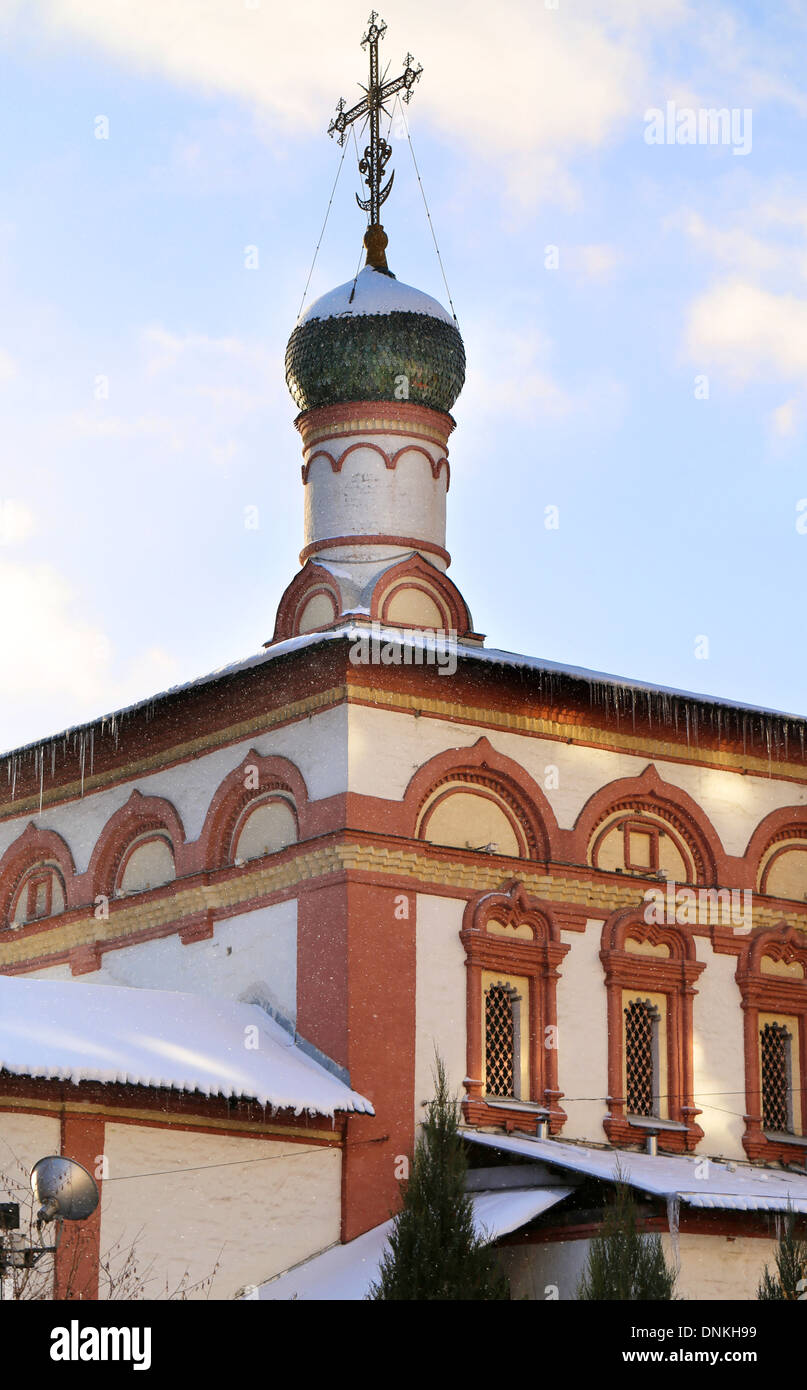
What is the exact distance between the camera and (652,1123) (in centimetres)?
1490

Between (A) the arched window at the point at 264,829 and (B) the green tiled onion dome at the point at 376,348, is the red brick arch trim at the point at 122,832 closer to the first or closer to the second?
(A) the arched window at the point at 264,829

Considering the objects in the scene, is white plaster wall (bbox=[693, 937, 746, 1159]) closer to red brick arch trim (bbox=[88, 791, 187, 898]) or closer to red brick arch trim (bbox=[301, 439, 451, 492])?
red brick arch trim (bbox=[88, 791, 187, 898])

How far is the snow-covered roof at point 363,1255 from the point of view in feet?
41.5

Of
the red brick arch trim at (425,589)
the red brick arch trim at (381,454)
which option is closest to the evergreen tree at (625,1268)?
the red brick arch trim at (425,589)

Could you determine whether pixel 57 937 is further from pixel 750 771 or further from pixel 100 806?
pixel 750 771

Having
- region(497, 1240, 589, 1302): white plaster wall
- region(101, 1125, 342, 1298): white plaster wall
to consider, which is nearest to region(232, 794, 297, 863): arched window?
region(101, 1125, 342, 1298): white plaster wall

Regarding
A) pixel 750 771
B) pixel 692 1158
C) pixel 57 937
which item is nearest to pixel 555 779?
pixel 750 771

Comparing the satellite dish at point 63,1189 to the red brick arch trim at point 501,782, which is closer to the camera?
the satellite dish at point 63,1189

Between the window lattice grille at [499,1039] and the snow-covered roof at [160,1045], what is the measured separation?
1.30 meters

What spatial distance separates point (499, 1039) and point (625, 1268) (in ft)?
11.9

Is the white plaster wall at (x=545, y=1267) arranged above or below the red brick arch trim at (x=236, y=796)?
below

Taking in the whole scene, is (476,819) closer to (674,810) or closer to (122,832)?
(674,810)

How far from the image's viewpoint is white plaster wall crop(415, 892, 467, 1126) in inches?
553

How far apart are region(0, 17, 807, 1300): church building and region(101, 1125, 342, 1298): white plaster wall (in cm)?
2
